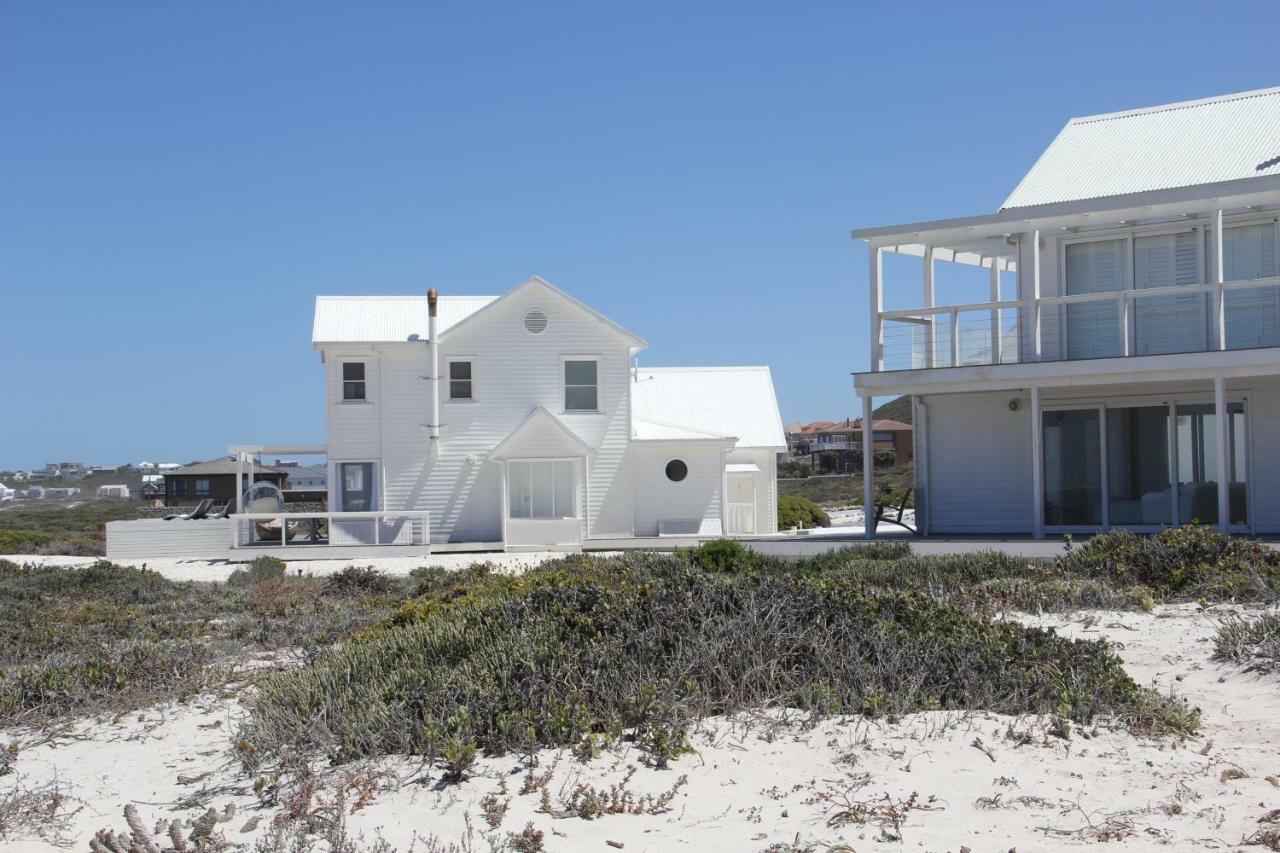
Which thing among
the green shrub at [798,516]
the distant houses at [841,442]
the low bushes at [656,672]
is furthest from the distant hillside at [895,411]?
the low bushes at [656,672]

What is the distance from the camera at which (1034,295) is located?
20.8 metres

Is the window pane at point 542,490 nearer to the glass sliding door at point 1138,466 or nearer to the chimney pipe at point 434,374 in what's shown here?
the chimney pipe at point 434,374

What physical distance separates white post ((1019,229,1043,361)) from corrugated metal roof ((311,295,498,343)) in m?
14.9

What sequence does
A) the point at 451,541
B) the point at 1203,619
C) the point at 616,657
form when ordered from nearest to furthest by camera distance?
the point at 616,657 → the point at 1203,619 → the point at 451,541

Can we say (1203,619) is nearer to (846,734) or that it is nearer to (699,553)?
(846,734)

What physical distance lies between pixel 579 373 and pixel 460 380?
9.24 ft

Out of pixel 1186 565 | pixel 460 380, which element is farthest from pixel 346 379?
pixel 1186 565

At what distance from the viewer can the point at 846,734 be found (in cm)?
711

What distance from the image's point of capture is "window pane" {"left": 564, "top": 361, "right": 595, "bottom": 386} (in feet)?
102

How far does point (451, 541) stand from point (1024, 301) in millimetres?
14940

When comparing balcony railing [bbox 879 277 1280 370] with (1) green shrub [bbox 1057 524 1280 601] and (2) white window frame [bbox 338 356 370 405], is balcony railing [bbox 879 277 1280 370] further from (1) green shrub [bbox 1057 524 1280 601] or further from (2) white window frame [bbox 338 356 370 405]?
(2) white window frame [bbox 338 356 370 405]

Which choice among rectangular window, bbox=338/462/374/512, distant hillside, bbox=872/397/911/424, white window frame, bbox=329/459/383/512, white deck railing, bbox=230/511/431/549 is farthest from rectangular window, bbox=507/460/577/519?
distant hillside, bbox=872/397/911/424

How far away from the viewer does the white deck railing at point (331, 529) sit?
28109mm

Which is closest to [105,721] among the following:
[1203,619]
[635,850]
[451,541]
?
[635,850]
